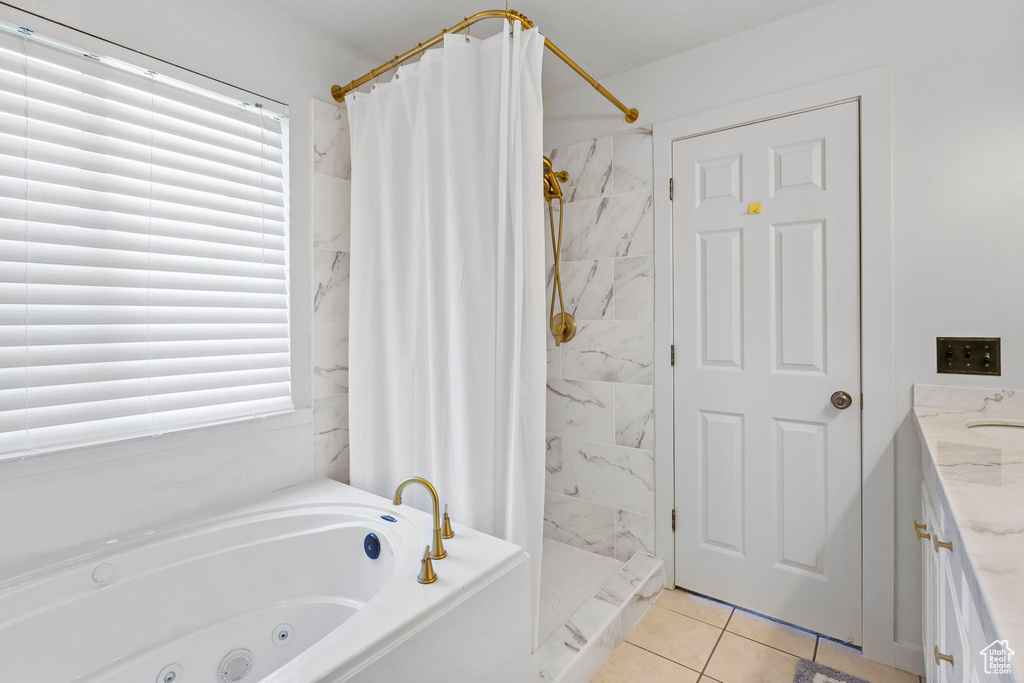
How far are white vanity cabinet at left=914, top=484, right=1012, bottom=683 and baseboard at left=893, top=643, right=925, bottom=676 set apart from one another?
0.37 metres

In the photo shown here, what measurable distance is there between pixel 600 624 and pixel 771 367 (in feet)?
3.80

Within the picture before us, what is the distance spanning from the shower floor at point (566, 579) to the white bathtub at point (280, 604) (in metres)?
0.46

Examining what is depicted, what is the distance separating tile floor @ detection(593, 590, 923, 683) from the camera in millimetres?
1658

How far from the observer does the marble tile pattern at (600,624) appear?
60.8 inches

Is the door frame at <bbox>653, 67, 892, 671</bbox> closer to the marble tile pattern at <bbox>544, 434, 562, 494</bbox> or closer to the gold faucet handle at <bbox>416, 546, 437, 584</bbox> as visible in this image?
the marble tile pattern at <bbox>544, 434, 562, 494</bbox>

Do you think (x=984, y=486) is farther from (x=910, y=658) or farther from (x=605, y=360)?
(x=605, y=360)

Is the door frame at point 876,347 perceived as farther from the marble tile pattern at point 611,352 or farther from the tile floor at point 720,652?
the marble tile pattern at point 611,352

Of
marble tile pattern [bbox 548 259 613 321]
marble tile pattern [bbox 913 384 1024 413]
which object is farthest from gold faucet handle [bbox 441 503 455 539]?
marble tile pattern [bbox 913 384 1024 413]

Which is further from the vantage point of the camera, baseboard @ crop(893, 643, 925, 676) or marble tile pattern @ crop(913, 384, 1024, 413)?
baseboard @ crop(893, 643, 925, 676)

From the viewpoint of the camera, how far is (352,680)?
0.97 meters

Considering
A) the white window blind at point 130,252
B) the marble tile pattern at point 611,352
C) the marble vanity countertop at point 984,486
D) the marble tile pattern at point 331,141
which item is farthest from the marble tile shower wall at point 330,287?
the marble vanity countertop at point 984,486

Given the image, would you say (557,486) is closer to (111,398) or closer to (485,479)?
(485,479)

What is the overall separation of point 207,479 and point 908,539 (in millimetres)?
2405

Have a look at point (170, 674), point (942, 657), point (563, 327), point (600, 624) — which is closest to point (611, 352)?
point (563, 327)
